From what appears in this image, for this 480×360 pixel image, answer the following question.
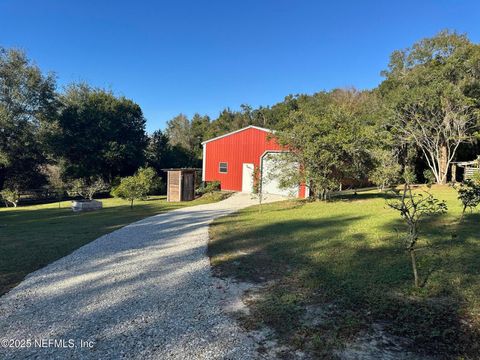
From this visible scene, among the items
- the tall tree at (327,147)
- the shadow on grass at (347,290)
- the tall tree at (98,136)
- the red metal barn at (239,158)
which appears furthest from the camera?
the tall tree at (98,136)

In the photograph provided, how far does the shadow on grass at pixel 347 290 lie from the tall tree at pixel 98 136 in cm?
2440

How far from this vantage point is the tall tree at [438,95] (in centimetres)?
2278

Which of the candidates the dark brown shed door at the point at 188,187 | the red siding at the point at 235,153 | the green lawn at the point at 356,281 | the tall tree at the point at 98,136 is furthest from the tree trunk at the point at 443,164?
the tall tree at the point at 98,136

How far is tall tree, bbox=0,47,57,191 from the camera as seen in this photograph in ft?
81.1

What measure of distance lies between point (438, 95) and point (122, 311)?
85.7ft

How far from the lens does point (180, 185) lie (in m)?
19.6

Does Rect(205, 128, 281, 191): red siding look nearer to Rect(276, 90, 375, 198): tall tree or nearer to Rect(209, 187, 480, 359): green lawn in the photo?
Rect(276, 90, 375, 198): tall tree

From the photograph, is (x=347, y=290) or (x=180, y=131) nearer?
(x=347, y=290)

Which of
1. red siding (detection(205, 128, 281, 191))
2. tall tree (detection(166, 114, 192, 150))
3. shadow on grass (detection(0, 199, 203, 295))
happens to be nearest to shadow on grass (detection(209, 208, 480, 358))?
shadow on grass (detection(0, 199, 203, 295))

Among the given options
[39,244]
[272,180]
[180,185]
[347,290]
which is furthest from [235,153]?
[347,290]

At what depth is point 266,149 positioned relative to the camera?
21.2 m

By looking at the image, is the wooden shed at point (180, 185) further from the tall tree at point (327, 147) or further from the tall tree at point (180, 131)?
the tall tree at point (180, 131)

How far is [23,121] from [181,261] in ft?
85.4

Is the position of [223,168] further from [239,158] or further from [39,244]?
[39,244]
